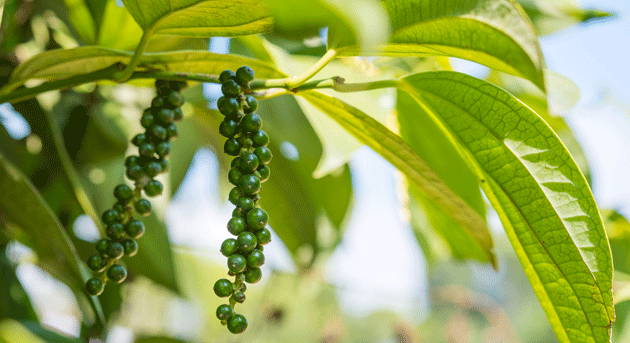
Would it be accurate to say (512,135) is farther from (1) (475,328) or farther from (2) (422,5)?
(1) (475,328)

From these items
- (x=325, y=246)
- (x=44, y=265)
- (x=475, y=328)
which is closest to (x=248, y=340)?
(x=325, y=246)

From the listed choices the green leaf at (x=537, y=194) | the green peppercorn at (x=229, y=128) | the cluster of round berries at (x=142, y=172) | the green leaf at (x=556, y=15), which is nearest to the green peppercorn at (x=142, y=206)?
the cluster of round berries at (x=142, y=172)

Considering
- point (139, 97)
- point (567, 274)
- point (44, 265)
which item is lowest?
point (567, 274)

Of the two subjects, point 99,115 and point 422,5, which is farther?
point 99,115

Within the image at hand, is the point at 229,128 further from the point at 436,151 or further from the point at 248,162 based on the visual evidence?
the point at 436,151

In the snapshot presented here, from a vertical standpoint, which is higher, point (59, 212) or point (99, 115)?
point (99, 115)

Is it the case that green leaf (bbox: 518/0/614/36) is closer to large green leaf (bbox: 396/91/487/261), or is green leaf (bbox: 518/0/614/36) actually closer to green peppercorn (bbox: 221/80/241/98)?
large green leaf (bbox: 396/91/487/261)
